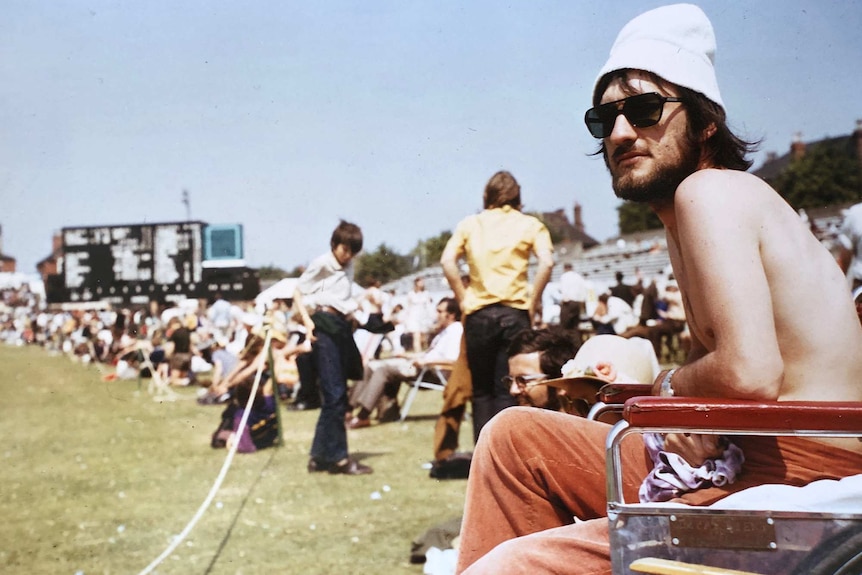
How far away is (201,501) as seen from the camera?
5.40 metres

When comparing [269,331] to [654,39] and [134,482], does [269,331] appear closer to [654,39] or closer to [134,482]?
[134,482]

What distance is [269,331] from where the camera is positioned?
7.07m

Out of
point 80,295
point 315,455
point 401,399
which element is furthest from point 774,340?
point 80,295

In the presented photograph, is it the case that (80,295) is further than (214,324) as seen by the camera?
Yes

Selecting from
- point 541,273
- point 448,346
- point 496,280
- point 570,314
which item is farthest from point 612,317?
point 496,280

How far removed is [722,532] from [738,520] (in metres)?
0.04

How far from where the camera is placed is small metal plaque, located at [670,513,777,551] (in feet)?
5.19

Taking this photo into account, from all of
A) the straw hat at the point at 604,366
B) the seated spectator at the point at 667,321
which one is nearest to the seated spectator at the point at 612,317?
the seated spectator at the point at 667,321

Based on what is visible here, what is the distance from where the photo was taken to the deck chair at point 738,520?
1.52 m

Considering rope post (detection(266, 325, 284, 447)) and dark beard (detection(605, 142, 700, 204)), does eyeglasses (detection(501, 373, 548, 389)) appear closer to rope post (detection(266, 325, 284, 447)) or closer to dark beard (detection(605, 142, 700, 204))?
dark beard (detection(605, 142, 700, 204))

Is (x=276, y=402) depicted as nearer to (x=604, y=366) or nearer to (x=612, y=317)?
(x=604, y=366)

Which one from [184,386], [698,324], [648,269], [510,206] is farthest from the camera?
[648,269]

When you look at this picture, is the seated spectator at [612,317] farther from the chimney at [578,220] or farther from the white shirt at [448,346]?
the chimney at [578,220]

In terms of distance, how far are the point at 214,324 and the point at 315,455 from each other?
9047 millimetres
